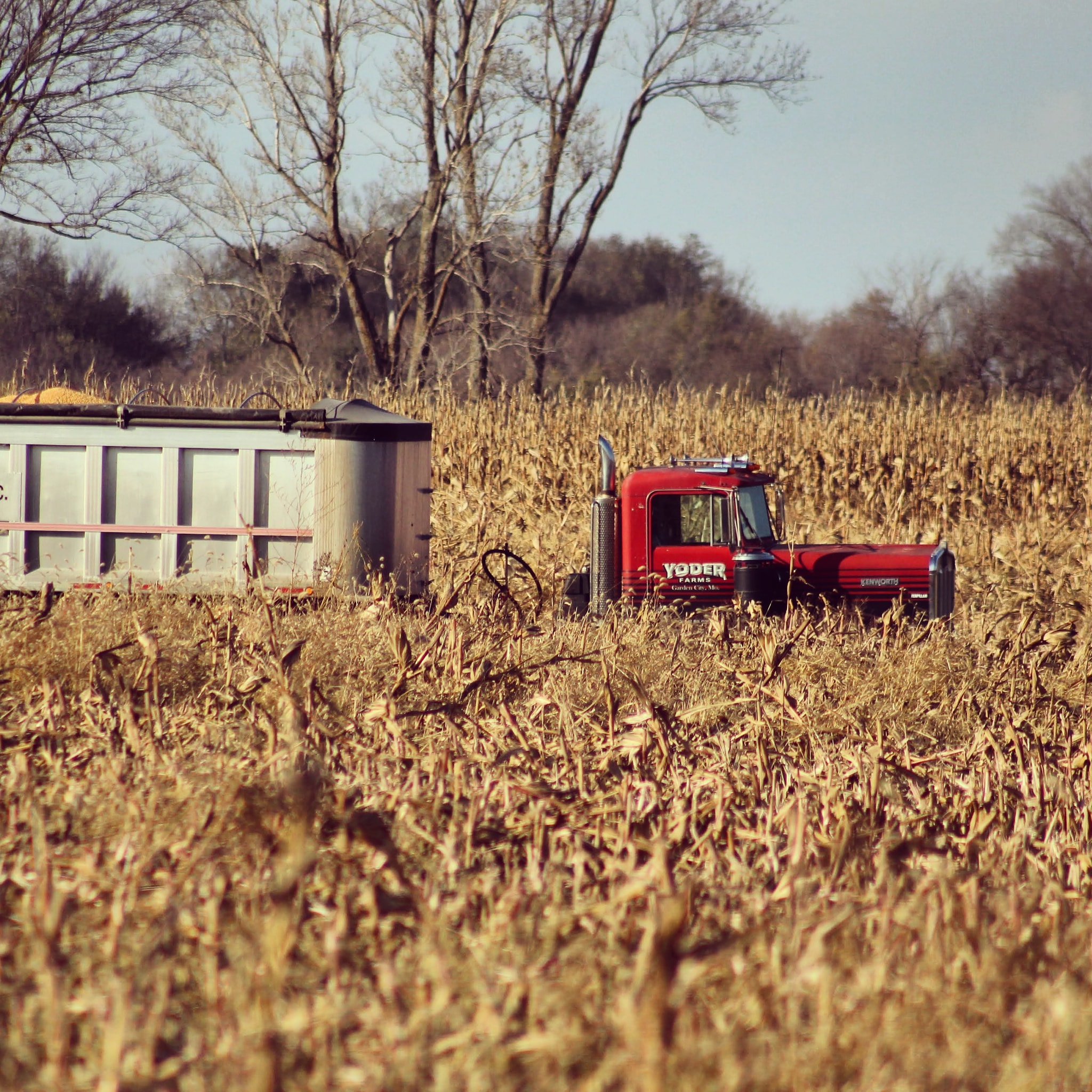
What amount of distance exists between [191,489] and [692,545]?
403cm

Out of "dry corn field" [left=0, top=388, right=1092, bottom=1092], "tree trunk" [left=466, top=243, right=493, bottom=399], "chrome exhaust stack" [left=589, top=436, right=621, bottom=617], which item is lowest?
"dry corn field" [left=0, top=388, right=1092, bottom=1092]

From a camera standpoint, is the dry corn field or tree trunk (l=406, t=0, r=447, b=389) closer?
the dry corn field

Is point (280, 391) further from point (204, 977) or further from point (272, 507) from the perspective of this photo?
point (204, 977)

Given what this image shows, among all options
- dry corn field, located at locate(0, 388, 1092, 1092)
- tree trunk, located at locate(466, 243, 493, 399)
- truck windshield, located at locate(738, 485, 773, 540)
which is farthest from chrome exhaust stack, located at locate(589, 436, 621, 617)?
tree trunk, located at locate(466, 243, 493, 399)

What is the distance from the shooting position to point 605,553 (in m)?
8.88

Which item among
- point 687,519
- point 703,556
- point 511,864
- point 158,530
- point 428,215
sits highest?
point 428,215

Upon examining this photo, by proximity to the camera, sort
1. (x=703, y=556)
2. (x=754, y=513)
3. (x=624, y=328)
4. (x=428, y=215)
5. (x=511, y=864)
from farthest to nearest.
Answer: (x=624, y=328)
(x=428, y=215)
(x=754, y=513)
(x=703, y=556)
(x=511, y=864)

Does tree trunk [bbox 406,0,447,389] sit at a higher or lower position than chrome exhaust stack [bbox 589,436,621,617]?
higher

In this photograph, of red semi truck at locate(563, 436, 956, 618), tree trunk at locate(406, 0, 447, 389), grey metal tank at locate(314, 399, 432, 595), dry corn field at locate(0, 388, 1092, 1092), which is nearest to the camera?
dry corn field at locate(0, 388, 1092, 1092)

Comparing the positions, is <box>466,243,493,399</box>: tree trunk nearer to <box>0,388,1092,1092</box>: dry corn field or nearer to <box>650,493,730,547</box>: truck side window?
<box>650,493,730,547</box>: truck side window

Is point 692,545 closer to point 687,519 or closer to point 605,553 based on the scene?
point 687,519

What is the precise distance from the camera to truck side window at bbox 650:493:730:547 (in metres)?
8.88

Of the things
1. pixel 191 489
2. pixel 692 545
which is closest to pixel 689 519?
pixel 692 545

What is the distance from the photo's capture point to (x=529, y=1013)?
174 cm
